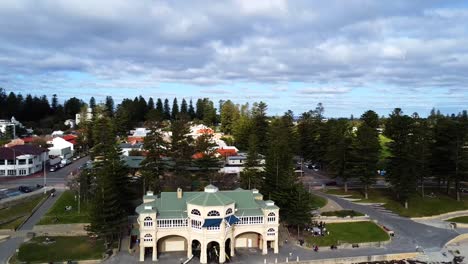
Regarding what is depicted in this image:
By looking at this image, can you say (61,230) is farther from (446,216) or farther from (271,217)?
(446,216)

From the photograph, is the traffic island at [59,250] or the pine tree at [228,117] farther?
the pine tree at [228,117]

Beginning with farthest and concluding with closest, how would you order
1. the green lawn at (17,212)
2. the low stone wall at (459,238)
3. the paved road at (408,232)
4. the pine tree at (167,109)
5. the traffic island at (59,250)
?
the pine tree at (167,109)
the low stone wall at (459,238)
the green lawn at (17,212)
the paved road at (408,232)
the traffic island at (59,250)

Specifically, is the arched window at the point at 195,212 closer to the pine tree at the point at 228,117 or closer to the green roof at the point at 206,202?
the green roof at the point at 206,202

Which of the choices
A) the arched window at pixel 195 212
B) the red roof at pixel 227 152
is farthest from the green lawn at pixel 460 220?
the red roof at pixel 227 152

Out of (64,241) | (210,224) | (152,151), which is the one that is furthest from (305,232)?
(64,241)

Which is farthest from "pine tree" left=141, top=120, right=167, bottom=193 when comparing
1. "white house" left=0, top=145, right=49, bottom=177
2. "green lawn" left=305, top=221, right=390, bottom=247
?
"white house" left=0, top=145, right=49, bottom=177

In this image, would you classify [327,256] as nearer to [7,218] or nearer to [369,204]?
[369,204]

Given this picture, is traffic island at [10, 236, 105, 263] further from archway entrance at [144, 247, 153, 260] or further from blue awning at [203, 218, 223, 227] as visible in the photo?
blue awning at [203, 218, 223, 227]
